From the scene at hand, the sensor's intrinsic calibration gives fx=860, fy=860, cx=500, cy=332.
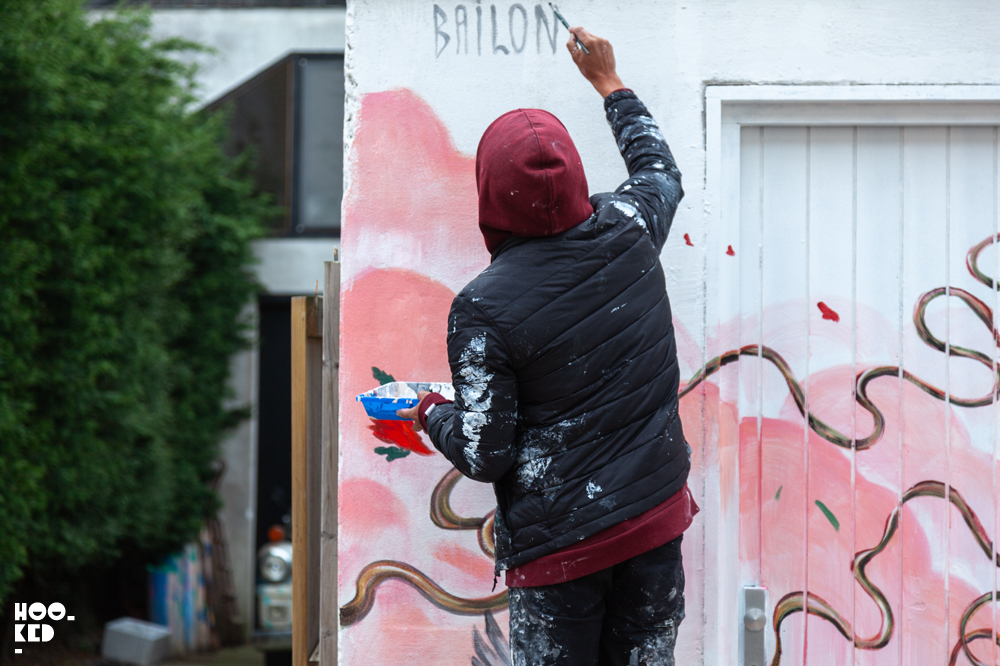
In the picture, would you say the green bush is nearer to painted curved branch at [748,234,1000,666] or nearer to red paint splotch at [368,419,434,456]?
red paint splotch at [368,419,434,456]

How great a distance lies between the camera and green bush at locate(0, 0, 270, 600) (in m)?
4.34

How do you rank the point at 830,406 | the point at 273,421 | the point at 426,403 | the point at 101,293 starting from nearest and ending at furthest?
the point at 426,403, the point at 830,406, the point at 101,293, the point at 273,421

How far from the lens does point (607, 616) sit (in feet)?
6.16

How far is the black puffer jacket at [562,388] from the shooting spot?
1744 millimetres

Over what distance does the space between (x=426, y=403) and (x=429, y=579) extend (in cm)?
76

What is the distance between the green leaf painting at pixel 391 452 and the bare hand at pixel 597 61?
1156 mm

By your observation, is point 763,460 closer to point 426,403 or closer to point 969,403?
point 969,403

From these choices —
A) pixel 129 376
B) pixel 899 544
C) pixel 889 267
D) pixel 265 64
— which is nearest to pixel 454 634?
pixel 899 544

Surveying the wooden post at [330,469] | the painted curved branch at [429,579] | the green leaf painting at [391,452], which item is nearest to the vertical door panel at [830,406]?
the painted curved branch at [429,579]

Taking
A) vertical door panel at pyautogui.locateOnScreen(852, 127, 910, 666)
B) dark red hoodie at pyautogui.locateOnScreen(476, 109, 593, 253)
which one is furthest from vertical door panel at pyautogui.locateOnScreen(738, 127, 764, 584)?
dark red hoodie at pyautogui.locateOnScreen(476, 109, 593, 253)

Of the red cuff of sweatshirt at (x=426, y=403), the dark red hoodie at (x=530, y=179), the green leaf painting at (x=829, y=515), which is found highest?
the dark red hoodie at (x=530, y=179)

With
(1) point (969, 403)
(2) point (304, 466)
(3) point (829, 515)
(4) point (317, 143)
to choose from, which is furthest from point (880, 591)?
(4) point (317, 143)

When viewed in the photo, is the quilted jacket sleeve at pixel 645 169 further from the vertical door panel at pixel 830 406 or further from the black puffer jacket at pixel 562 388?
the vertical door panel at pixel 830 406

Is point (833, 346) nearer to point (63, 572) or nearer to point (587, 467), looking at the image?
point (587, 467)
